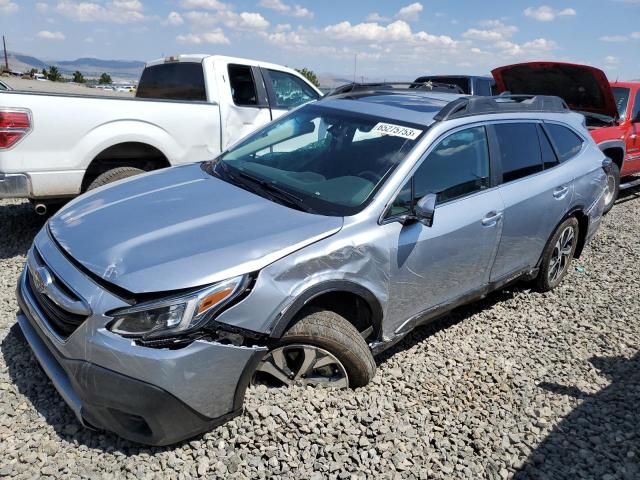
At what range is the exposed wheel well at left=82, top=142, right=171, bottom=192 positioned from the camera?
4.99 metres

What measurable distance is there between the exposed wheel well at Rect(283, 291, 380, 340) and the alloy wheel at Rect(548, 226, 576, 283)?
94.2 inches

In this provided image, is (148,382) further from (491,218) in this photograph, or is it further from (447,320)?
(447,320)

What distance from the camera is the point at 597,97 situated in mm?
7297

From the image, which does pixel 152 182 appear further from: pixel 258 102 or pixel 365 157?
pixel 258 102

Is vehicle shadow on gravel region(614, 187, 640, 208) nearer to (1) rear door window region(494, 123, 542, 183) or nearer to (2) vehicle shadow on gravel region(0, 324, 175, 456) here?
(1) rear door window region(494, 123, 542, 183)

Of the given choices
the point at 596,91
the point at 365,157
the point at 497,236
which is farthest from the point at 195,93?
the point at 596,91

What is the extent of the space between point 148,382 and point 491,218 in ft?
8.02

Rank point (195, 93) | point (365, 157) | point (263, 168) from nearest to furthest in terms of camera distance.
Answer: point (365, 157) → point (263, 168) → point (195, 93)

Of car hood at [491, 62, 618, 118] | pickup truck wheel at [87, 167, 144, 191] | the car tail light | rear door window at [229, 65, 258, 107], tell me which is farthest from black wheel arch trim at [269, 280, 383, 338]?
car hood at [491, 62, 618, 118]

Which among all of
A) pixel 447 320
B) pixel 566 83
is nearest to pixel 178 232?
pixel 447 320

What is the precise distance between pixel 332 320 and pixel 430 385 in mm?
945

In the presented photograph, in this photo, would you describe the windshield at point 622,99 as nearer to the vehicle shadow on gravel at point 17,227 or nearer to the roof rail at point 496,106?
the roof rail at point 496,106

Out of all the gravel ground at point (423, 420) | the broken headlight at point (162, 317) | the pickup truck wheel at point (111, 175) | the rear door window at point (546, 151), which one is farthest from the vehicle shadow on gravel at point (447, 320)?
the pickup truck wheel at point (111, 175)

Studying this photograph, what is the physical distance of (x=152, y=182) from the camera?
11.2 ft
